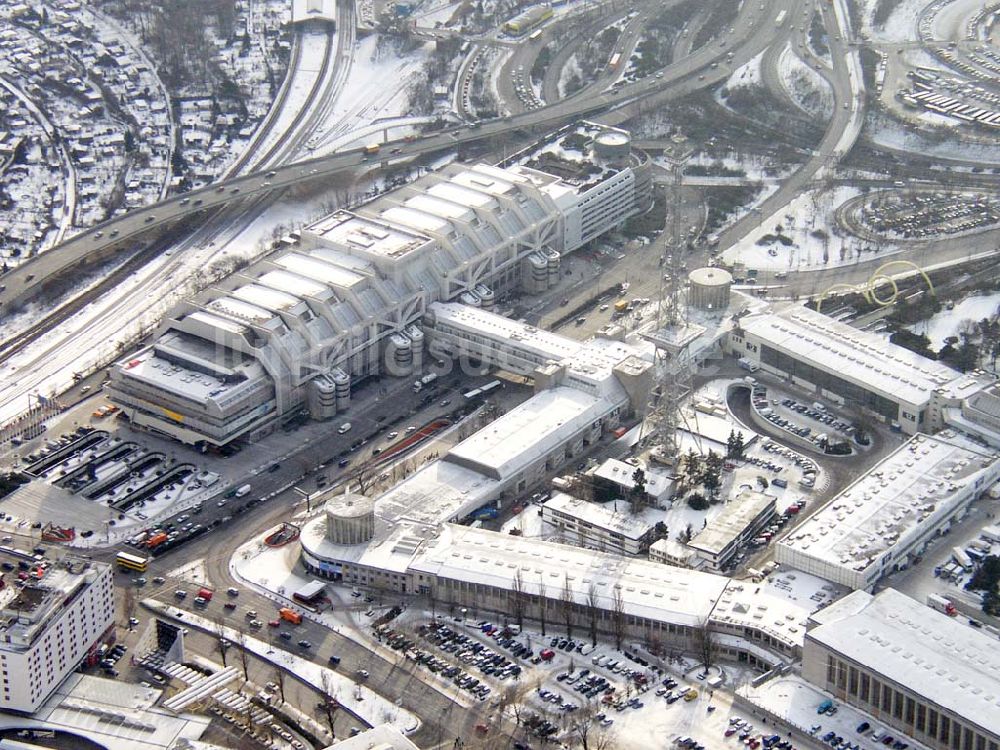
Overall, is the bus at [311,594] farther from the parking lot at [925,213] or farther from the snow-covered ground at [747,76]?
the snow-covered ground at [747,76]

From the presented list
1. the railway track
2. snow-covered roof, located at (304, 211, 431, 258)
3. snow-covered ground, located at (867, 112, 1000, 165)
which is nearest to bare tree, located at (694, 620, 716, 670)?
snow-covered roof, located at (304, 211, 431, 258)


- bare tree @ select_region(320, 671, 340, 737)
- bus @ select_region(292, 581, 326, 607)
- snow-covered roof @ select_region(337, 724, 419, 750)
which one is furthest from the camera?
bus @ select_region(292, 581, 326, 607)

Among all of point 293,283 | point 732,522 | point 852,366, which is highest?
point 293,283

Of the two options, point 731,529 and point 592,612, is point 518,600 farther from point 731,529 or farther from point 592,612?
point 731,529

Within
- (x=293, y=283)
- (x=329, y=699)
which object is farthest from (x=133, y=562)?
(x=293, y=283)

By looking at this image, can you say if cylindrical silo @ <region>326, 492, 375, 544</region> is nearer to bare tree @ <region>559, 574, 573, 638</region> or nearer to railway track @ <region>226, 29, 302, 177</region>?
bare tree @ <region>559, 574, 573, 638</region>

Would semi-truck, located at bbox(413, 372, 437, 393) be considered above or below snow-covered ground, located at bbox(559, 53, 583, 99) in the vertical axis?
below

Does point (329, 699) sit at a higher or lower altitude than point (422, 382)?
lower
